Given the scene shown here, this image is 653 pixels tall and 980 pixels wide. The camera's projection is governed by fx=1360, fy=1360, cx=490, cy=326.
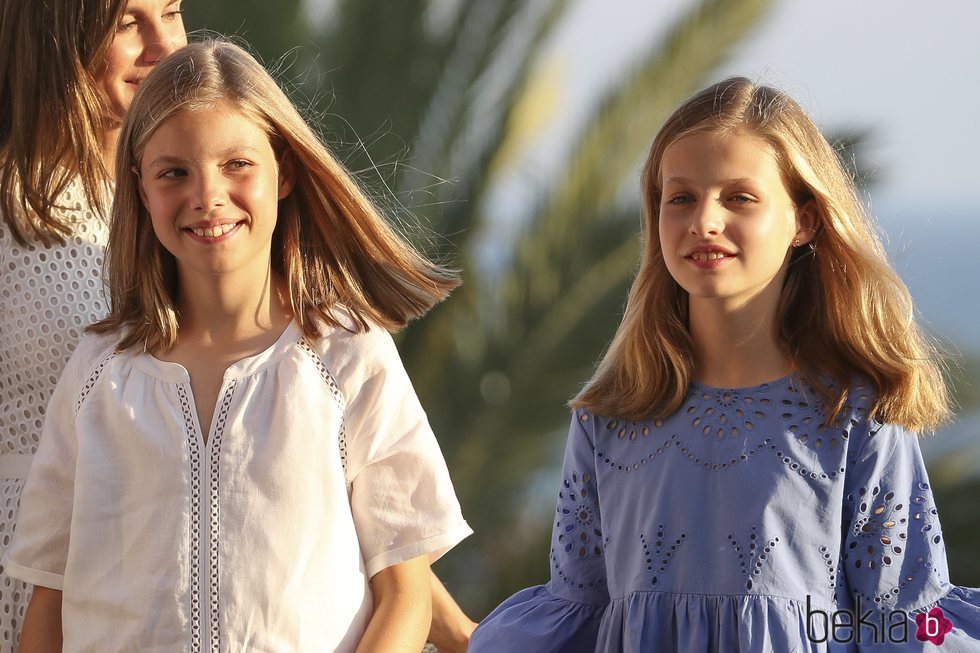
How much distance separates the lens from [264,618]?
2.43 m

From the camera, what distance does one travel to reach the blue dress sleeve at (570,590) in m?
2.78

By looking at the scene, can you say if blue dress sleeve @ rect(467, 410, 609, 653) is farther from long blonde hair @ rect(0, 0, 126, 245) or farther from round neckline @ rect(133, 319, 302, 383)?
long blonde hair @ rect(0, 0, 126, 245)

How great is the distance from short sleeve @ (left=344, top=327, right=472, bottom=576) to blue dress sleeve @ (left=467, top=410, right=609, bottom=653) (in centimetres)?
31

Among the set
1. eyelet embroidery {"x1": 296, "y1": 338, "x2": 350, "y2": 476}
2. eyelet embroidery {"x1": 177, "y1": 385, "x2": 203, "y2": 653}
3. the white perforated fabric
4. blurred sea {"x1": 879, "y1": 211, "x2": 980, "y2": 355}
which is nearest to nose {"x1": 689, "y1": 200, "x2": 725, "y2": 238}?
eyelet embroidery {"x1": 296, "y1": 338, "x2": 350, "y2": 476}

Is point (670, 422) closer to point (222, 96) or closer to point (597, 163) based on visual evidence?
point (222, 96)

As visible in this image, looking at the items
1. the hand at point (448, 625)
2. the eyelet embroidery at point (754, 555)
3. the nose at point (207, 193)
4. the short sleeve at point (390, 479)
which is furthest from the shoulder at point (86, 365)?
the eyelet embroidery at point (754, 555)

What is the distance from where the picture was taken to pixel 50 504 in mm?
2594

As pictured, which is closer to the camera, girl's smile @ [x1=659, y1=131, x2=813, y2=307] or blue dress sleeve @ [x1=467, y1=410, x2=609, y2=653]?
girl's smile @ [x1=659, y1=131, x2=813, y2=307]

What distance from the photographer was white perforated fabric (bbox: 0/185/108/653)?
9.34ft

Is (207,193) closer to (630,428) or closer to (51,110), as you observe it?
(51,110)

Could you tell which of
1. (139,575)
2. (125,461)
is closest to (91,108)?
(125,461)

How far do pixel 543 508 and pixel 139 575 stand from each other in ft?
18.7

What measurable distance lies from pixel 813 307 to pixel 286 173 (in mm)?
1104

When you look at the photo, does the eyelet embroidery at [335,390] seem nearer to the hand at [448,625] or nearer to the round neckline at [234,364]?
the round neckline at [234,364]
